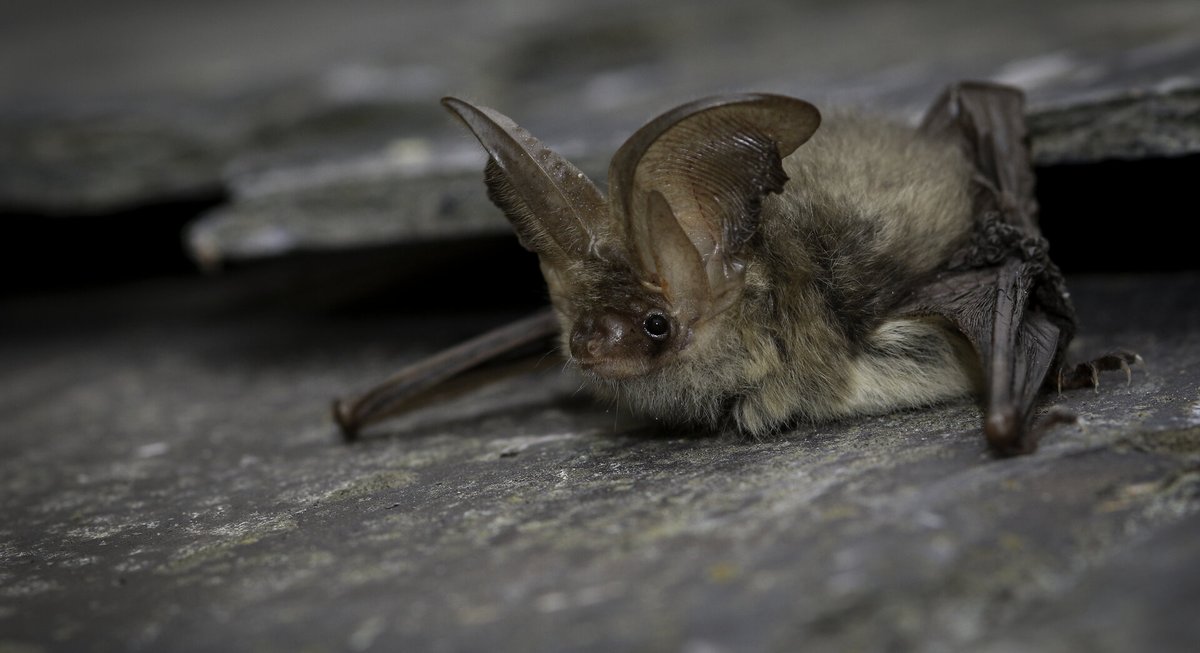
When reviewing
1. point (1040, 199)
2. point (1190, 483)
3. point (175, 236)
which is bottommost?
point (1190, 483)

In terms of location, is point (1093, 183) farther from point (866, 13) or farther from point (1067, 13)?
point (866, 13)

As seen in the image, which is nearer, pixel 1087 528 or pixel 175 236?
pixel 1087 528

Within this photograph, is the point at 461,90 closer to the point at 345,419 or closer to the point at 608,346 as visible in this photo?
the point at 345,419

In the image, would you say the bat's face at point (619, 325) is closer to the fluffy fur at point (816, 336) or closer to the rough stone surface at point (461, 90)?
the fluffy fur at point (816, 336)

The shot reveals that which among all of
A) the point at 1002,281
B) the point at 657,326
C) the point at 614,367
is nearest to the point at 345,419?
the point at 614,367

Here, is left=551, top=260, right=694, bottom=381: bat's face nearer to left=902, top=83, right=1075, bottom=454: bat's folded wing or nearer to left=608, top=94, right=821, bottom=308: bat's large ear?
left=608, top=94, right=821, bottom=308: bat's large ear

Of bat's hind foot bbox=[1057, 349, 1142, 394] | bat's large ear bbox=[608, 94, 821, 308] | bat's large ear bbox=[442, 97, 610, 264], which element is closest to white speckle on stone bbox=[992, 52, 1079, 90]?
bat's hind foot bbox=[1057, 349, 1142, 394]

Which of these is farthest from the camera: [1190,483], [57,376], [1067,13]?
[1067,13]

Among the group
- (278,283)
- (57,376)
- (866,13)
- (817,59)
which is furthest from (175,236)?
(866,13)
